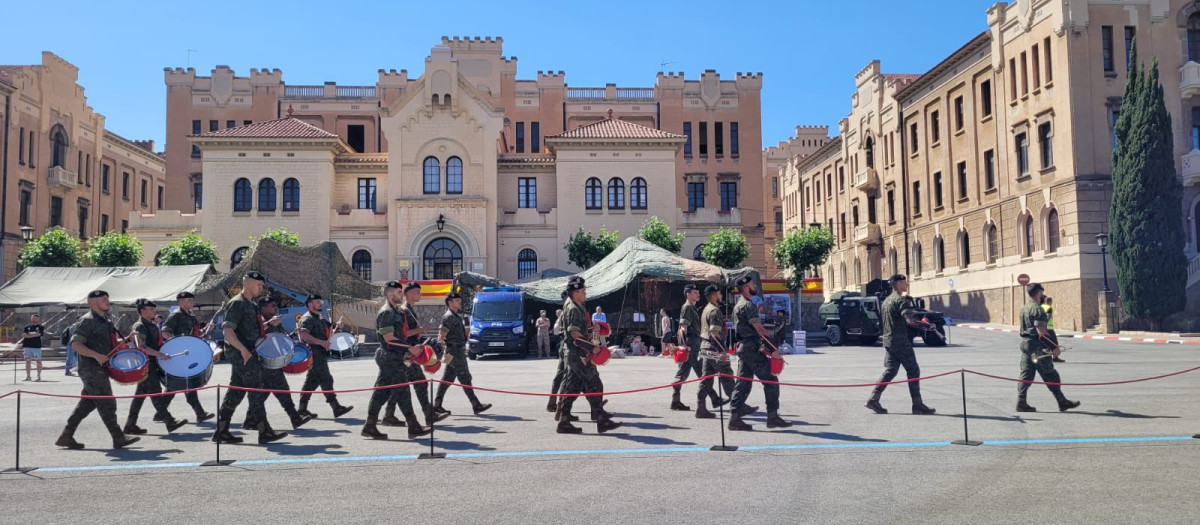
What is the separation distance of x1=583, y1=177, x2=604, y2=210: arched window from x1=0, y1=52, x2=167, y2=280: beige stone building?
26.8 m

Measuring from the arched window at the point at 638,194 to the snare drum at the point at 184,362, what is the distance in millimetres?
34653

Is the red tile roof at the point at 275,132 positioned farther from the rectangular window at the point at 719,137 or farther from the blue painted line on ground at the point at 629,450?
the blue painted line on ground at the point at 629,450

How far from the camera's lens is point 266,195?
4391cm

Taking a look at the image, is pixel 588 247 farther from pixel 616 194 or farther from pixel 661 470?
pixel 661 470

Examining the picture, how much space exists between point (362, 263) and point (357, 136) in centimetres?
1829

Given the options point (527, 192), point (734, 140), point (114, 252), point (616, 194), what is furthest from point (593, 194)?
point (114, 252)

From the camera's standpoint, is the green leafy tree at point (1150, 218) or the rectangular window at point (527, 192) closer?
the green leafy tree at point (1150, 218)

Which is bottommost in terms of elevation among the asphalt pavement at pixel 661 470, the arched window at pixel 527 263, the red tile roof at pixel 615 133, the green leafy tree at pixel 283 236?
the asphalt pavement at pixel 661 470

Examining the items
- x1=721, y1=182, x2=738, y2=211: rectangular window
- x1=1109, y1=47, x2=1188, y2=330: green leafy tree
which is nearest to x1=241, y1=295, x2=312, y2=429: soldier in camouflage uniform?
x1=1109, y1=47, x2=1188, y2=330: green leafy tree

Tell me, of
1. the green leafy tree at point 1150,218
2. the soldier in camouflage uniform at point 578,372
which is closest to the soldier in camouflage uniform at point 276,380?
the soldier in camouflage uniform at point 578,372

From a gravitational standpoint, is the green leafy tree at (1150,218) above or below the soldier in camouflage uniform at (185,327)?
above

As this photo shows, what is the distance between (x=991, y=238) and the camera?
135 feet

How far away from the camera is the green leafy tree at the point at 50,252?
129 feet

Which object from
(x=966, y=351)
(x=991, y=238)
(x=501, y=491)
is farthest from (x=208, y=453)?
(x=991, y=238)
